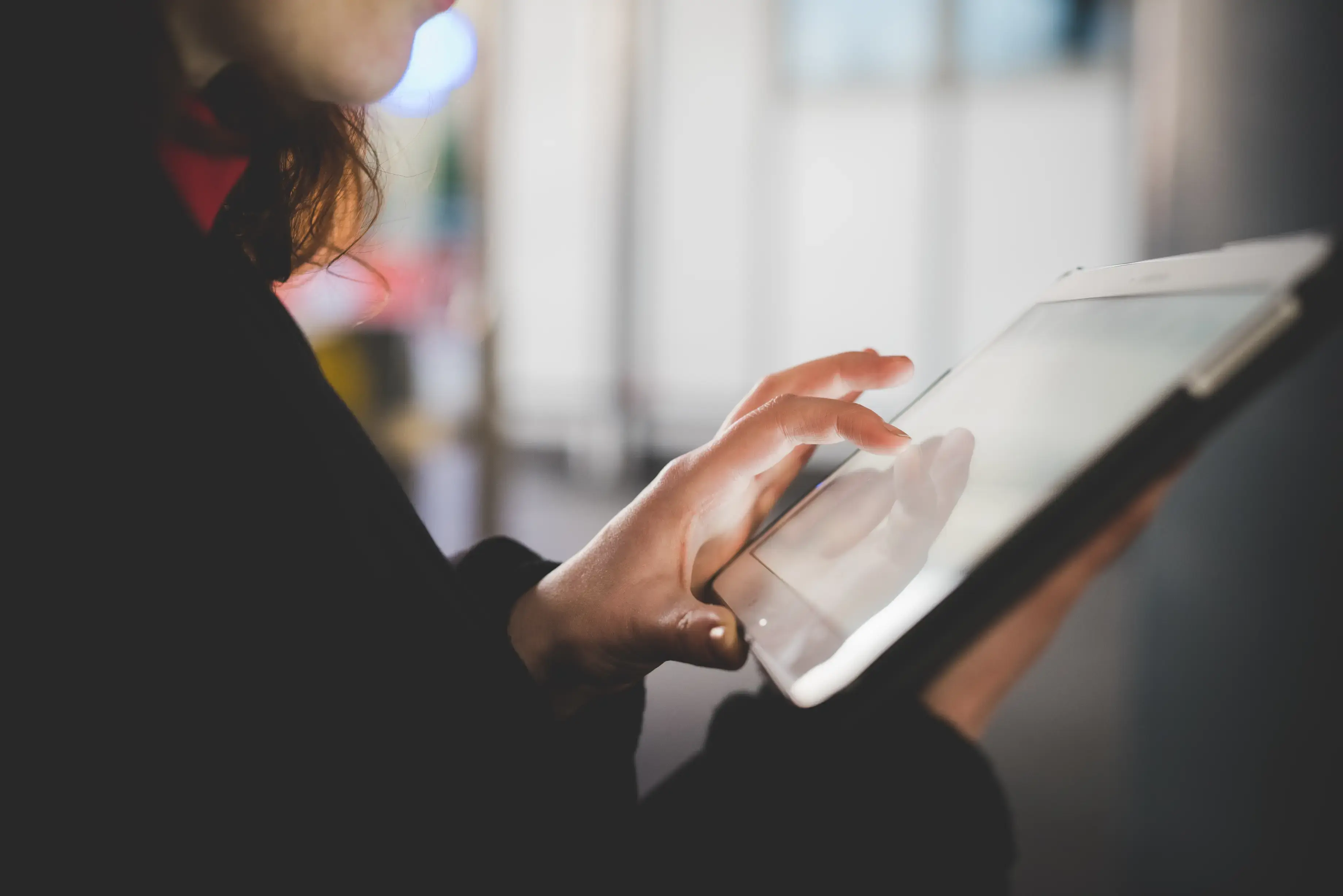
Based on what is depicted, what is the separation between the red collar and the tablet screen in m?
0.37

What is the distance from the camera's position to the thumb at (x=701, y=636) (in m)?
0.45

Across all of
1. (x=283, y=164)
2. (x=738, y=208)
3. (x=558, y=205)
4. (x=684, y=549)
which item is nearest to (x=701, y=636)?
(x=684, y=549)

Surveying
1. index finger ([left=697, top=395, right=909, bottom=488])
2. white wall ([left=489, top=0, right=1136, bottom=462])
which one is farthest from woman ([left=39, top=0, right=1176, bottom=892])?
white wall ([left=489, top=0, right=1136, bottom=462])

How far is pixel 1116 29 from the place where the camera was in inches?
125

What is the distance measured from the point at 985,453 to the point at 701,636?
0.17 meters

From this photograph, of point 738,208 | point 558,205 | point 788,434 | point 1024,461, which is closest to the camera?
point 1024,461

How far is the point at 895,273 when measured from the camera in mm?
3574

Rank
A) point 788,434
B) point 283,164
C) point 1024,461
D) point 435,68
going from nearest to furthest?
point 1024,461 → point 788,434 → point 283,164 → point 435,68

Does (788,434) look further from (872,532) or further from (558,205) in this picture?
(558,205)

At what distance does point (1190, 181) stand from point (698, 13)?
138 inches

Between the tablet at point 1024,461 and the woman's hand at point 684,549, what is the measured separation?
33mm

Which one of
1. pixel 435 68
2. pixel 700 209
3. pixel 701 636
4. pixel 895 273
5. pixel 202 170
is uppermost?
pixel 435 68

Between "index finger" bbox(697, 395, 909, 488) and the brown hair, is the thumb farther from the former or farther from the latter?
the brown hair

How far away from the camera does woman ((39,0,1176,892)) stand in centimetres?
34
